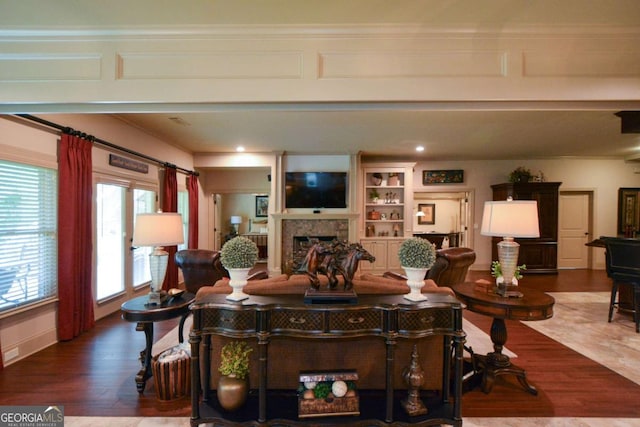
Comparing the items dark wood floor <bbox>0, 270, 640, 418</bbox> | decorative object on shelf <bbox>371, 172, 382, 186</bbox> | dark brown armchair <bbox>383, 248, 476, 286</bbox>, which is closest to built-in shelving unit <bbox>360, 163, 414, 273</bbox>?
decorative object on shelf <bbox>371, 172, 382, 186</bbox>

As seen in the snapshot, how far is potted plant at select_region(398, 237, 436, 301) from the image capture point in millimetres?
2008

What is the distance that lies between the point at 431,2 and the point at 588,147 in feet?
21.9

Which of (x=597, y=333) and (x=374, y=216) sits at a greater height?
(x=374, y=216)

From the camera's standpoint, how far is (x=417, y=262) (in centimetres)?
201

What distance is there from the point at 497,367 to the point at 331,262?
1735mm

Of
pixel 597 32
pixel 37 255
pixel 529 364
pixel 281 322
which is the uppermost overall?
pixel 597 32

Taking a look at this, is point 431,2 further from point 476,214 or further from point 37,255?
point 476,214

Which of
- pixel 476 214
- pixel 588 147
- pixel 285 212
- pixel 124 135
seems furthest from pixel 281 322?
pixel 588 147

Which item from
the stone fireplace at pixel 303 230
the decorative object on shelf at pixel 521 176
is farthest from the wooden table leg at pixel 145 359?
the decorative object on shelf at pixel 521 176

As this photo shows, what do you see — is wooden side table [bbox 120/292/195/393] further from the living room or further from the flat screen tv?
the flat screen tv

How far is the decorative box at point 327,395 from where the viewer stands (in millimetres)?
1873

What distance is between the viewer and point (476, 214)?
7.48m

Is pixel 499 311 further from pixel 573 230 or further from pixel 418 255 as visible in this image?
pixel 573 230

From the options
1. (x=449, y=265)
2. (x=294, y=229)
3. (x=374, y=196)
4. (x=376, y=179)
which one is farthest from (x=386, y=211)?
(x=449, y=265)
